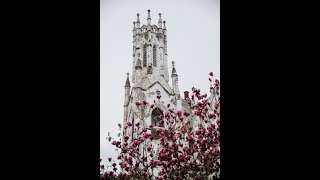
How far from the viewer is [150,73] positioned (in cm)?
1808

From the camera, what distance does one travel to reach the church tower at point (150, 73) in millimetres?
16766

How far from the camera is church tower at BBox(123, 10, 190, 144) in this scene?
660 inches
